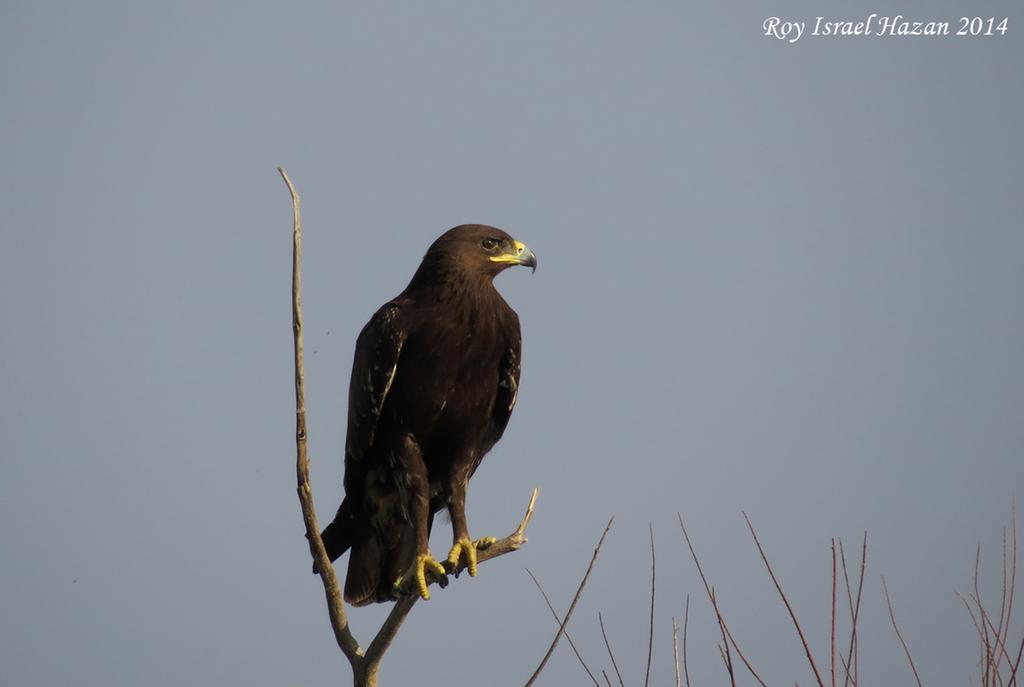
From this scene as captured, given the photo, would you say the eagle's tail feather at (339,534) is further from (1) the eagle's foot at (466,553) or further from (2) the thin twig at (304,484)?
(2) the thin twig at (304,484)

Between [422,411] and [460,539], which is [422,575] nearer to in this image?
[460,539]

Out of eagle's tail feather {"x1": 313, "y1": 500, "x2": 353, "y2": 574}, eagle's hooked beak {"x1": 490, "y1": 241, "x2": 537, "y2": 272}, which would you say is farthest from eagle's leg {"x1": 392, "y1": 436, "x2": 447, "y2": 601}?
eagle's hooked beak {"x1": 490, "y1": 241, "x2": 537, "y2": 272}

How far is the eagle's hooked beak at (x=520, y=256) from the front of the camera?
25.1ft

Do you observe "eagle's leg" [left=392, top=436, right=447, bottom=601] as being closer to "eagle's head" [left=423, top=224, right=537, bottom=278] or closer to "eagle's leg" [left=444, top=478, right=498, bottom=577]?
"eagle's leg" [left=444, top=478, right=498, bottom=577]

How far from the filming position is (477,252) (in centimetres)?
751

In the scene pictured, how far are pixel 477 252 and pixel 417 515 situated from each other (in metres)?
1.76

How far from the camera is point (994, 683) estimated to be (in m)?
4.21

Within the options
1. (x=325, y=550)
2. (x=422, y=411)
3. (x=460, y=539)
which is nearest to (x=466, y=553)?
(x=460, y=539)

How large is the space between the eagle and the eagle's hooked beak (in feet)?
0.61

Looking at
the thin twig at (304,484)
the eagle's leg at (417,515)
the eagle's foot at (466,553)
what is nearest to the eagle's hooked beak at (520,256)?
the eagle's leg at (417,515)

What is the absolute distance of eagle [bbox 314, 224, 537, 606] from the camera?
276 inches

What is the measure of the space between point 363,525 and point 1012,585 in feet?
12.9

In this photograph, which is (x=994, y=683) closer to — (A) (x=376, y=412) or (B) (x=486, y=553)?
(B) (x=486, y=553)

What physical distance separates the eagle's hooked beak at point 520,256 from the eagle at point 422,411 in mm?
185
